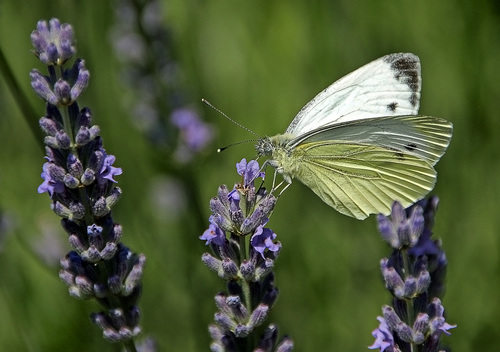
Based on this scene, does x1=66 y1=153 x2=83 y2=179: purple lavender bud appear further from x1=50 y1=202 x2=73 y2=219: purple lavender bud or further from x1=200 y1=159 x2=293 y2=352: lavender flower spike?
x1=200 y1=159 x2=293 y2=352: lavender flower spike

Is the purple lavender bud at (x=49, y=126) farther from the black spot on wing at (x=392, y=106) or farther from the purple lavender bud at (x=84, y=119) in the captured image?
the black spot on wing at (x=392, y=106)

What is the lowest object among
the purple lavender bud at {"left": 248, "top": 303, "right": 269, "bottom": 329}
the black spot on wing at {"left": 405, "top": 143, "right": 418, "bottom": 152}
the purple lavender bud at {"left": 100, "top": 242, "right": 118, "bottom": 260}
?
the black spot on wing at {"left": 405, "top": 143, "right": 418, "bottom": 152}

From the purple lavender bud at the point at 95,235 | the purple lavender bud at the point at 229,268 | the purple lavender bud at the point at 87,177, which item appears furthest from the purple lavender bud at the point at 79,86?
the purple lavender bud at the point at 229,268

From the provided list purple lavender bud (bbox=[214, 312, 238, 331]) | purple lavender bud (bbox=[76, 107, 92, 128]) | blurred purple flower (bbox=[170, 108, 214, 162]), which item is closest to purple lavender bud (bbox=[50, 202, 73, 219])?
purple lavender bud (bbox=[76, 107, 92, 128])

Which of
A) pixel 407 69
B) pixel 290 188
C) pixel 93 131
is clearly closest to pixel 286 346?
pixel 93 131

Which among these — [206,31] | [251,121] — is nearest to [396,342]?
[251,121]

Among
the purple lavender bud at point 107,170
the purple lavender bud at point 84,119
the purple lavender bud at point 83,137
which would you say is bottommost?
the purple lavender bud at point 107,170

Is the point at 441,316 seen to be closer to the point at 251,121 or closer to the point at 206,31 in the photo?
the point at 251,121
